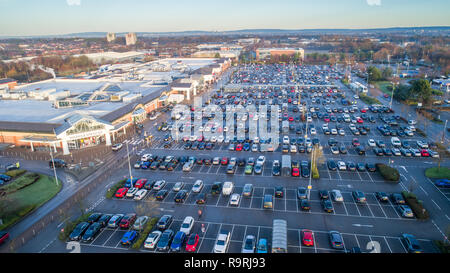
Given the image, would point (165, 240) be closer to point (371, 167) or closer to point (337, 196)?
point (337, 196)

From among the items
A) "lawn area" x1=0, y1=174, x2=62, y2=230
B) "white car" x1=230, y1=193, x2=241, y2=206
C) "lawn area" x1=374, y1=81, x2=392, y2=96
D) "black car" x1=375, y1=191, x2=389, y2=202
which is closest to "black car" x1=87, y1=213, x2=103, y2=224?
"lawn area" x1=0, y1=174, x2=62, y2=230

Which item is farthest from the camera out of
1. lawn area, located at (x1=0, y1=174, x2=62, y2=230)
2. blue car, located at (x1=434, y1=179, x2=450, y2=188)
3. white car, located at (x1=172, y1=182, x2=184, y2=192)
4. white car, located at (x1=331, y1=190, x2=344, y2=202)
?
white car, located at (x1=172, y1=182, x2=184, y2=192)

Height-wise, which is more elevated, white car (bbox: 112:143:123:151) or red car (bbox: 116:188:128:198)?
white car (bbox: 112:143:123:151)

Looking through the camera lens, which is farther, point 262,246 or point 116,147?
point 116,147

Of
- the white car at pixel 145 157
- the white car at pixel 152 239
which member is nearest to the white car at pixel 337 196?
the white car at pixel 152 239

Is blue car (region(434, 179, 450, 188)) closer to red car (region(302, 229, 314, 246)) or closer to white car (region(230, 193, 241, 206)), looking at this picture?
red car (region(302, 229, 314, 246))

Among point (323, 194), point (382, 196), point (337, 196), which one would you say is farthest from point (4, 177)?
point (382, 196)
